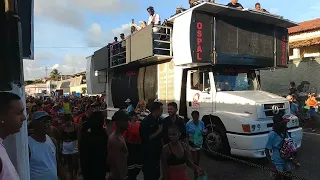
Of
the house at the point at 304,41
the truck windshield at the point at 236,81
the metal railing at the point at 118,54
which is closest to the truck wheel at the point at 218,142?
the truck windshield at the point at 236,81

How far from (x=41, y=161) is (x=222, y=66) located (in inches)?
225

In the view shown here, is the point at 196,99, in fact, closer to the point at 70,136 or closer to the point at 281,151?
the point at 70,136

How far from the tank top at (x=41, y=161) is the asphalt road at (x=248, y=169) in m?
3.48

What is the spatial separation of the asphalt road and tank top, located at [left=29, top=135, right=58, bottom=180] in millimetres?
3480

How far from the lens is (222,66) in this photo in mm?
7801

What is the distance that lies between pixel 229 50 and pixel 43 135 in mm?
5467

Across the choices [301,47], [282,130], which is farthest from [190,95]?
[301,47]

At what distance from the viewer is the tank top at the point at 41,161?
3.01 metres

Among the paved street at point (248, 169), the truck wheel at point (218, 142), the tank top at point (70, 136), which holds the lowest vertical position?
the paved street at point (248, 169)

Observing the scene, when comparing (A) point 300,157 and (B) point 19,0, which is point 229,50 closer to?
→ (A) point 300,157

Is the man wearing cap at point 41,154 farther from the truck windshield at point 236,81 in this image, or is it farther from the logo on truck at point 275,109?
the logo on truck at point 275,109

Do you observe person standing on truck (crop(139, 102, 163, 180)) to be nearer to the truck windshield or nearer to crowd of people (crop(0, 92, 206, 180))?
crowd of people (crop(0, 92, 206, 180))

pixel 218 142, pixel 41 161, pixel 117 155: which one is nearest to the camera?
pixel 41 161

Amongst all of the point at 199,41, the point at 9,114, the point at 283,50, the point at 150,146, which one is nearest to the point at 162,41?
the point at 199,41
